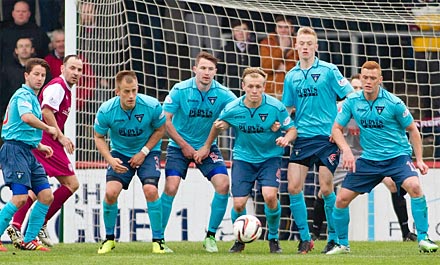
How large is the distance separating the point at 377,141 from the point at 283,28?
4923 millimetres

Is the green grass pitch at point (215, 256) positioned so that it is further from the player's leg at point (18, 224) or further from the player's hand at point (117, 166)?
the player's hand at point (117, 166)

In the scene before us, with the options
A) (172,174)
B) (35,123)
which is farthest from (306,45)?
(35,123)

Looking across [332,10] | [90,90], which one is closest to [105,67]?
[90,90]

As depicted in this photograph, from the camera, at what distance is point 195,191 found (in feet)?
52.8

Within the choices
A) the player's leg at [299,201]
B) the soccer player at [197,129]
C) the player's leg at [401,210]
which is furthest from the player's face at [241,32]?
the player's leg at [299,201]

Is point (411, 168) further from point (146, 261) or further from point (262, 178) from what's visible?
point (146, 261)

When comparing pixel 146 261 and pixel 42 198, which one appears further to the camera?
pixel 42 198

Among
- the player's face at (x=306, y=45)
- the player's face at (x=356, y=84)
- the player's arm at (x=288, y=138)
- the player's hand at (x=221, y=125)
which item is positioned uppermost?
the player's face at (x=306, y=45)

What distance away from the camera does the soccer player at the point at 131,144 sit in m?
12.3

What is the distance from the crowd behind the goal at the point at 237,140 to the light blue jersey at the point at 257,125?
1 cm

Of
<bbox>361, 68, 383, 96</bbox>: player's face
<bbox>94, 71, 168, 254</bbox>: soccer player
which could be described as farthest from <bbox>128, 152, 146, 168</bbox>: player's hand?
<bbox>361, 68, 383, 96</bbox>: player's face

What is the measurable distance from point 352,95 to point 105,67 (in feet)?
14.8

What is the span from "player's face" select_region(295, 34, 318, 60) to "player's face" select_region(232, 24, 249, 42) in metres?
3.97

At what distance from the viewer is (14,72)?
16.2m
